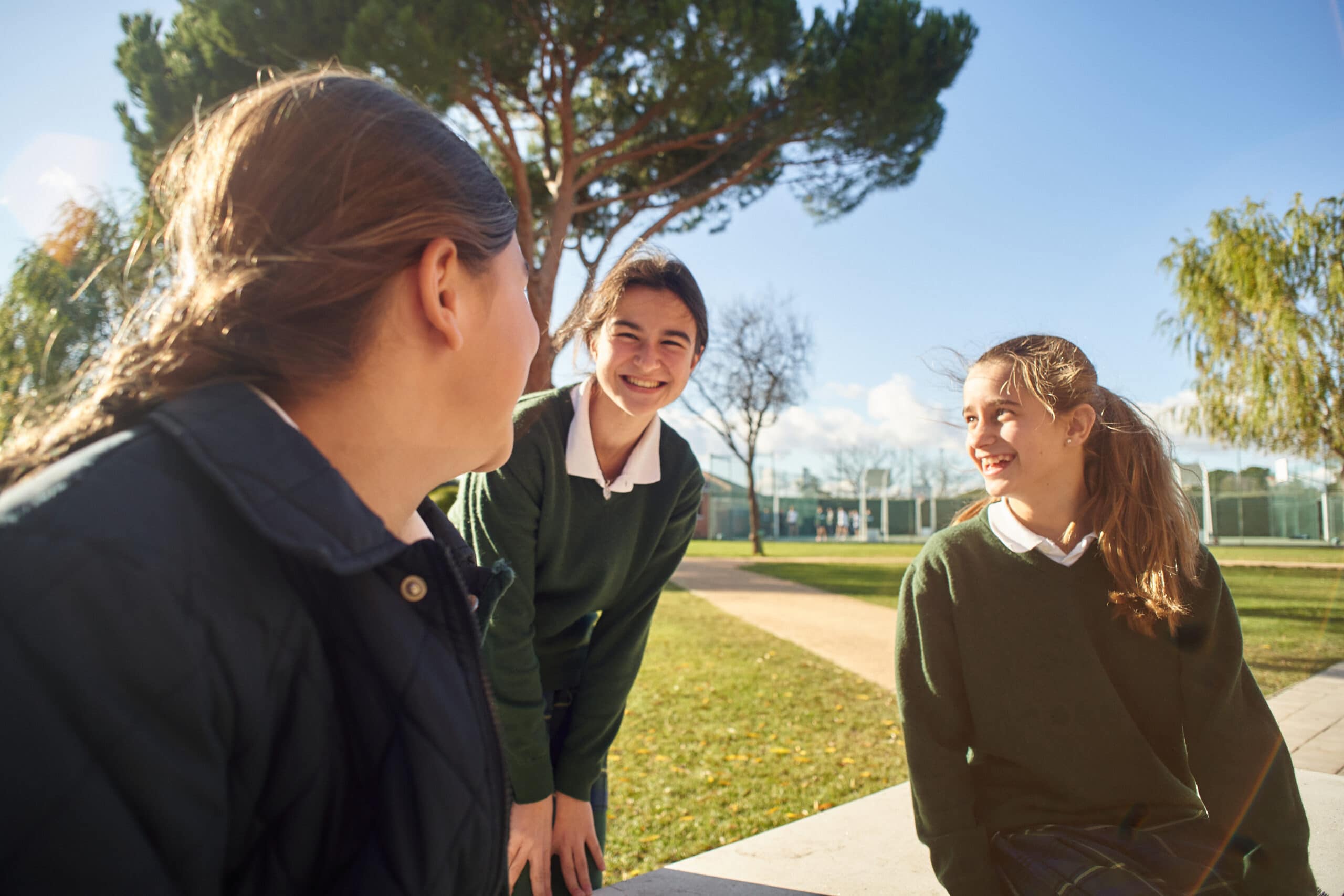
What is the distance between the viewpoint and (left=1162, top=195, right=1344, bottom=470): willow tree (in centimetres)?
1483

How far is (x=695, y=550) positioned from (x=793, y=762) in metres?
24.3

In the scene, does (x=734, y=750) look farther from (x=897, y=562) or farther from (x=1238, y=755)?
(x=897, y=562)

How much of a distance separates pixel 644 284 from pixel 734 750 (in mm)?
3304

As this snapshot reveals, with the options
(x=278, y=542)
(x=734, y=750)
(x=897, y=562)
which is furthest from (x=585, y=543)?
(x=897, y=562)

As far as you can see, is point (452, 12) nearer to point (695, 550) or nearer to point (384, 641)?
point (384, 641)

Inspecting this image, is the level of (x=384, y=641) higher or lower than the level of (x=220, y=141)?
lower

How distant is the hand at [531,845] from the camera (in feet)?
6.08

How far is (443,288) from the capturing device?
0.98m

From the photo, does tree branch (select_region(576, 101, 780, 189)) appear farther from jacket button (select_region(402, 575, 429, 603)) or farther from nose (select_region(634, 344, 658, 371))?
jacket button (select_region(402, 575, 429, 603))

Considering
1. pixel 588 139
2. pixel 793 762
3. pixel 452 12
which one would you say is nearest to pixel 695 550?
pixel 588 139

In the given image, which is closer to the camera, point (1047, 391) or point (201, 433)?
point (201, 433)

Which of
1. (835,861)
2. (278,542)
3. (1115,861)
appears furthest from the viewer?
(835,861)

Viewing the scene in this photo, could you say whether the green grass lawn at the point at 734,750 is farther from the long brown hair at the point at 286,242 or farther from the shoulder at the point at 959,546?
the long brown hair at the point at 286,242

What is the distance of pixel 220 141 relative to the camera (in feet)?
3.13
